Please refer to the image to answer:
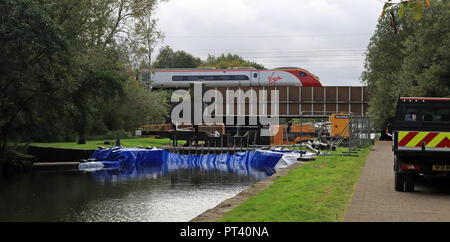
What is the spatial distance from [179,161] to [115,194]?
13.7 m

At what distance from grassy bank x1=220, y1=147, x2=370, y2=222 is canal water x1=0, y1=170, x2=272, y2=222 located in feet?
7.64

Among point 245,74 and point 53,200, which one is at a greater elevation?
point 245,74

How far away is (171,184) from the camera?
808 inches

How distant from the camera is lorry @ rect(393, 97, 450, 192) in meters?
11.4

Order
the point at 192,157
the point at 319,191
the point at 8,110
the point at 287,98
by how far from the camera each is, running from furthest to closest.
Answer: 1. the point at 287,98
2. the point at 192,157
3. the point at 8,110
4. the point at 319,191

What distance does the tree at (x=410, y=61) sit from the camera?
28469mm

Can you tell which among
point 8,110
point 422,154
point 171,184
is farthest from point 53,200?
point 422,154

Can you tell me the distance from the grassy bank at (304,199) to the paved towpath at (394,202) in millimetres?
264

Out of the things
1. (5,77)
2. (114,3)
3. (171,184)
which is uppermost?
(114,3)

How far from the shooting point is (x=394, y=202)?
10461 millimetres

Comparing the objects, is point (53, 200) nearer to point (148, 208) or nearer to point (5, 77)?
point (148, 208)

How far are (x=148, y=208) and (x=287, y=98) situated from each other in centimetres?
4873

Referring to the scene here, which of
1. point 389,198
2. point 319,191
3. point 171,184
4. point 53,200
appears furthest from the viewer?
point 171,184

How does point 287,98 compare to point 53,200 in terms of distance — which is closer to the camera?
point 53,200
